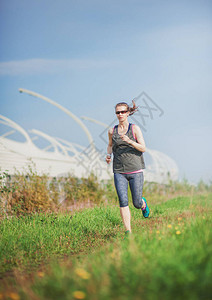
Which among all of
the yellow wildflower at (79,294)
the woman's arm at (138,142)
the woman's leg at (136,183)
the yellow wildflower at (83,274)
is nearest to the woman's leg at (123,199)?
the woman's leg at (136,183)

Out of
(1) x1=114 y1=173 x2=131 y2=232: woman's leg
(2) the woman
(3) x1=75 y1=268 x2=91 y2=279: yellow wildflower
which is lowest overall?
(3) x1=75 y1=268 x2=91 y2=279: yellow wildflower

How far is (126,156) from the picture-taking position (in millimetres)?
5090

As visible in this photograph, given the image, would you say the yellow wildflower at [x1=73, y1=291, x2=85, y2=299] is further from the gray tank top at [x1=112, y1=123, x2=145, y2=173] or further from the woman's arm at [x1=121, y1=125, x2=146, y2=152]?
the gray tank top at [x1=112, y1=123, x2=145, y2=173]

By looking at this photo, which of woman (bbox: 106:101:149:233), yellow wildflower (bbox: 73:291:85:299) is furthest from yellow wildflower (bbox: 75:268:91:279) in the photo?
woman (bbox: 106:101:149:233)

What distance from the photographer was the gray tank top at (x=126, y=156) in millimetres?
5074

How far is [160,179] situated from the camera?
19.8 m

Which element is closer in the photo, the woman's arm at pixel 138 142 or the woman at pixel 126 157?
the woman's arm at pixel 138 142

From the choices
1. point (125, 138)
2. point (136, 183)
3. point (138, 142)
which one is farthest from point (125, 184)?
point (125, 138)

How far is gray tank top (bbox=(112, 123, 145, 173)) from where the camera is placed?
16.6ft

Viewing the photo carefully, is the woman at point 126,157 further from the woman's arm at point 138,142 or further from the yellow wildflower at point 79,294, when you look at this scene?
the yellow wildflower at point 79,294

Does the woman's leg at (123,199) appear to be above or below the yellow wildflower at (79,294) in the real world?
above

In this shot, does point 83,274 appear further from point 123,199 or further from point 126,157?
point 126,157

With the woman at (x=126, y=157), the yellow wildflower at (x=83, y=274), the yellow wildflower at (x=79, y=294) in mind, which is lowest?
A: the yellow wildflower at (x=79, y=294)

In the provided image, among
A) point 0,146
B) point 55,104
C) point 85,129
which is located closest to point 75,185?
point 0,146
